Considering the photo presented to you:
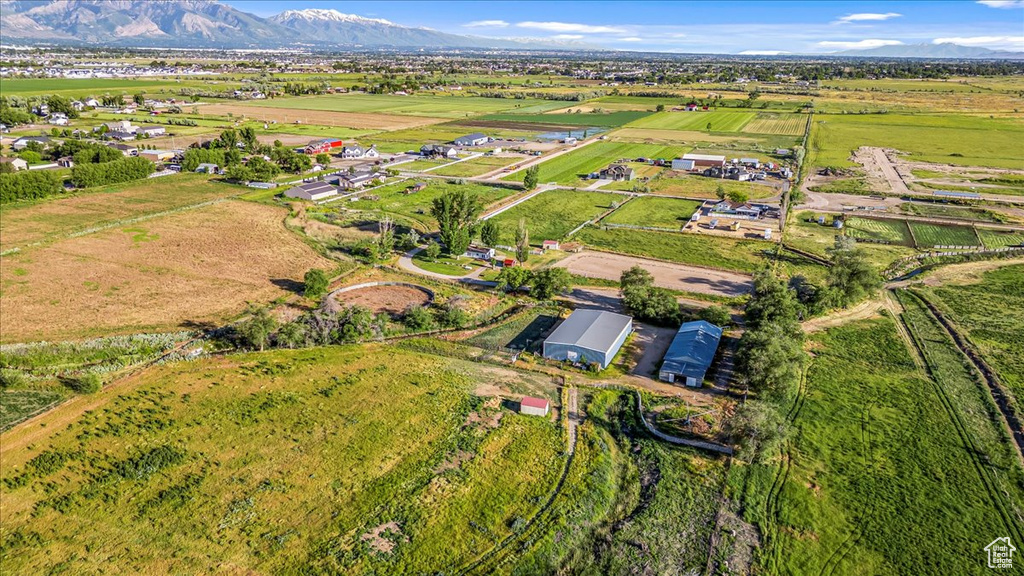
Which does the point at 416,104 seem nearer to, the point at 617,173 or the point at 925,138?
the point at 617,173

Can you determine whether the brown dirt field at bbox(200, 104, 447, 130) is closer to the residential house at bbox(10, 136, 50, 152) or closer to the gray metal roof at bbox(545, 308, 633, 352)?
the residential house at bbox(10, 136, 50, 152)

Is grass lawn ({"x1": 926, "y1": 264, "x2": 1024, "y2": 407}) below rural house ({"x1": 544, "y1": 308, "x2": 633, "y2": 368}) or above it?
above

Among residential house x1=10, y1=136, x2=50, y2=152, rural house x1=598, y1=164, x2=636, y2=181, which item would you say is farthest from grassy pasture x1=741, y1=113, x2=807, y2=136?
residential house x1=10, y1=136, x2=50, y2=152

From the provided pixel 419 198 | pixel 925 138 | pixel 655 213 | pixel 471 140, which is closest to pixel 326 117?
pixel 471 140

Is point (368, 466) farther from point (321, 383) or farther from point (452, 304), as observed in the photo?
point (452, 304)

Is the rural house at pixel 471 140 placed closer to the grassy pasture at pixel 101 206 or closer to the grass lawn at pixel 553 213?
the grass lawn at pixel 553 213
